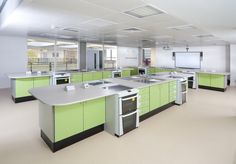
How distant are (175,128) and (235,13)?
7.49 ft

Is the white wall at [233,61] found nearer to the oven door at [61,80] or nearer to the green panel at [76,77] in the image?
the green panel at [76,77]

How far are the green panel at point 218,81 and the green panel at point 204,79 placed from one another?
178 mm

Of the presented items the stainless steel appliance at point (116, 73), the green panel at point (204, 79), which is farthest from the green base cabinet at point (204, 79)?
the stainless steel appliance at point (116, 73)

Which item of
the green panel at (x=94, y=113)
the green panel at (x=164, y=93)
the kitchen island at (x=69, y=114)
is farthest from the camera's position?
the green panel at (x=164, y=93)

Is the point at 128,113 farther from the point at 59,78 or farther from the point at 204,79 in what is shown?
the point at 204,79

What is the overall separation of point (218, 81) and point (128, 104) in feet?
18.8

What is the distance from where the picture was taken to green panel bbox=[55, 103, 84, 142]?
2.44m

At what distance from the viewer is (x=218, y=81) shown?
276 inches

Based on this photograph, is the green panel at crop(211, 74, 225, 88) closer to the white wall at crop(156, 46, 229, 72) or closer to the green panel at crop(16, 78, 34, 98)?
the white wall at crop(156, 46, 229, 72)

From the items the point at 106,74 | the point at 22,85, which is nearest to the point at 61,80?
the point at 22,85

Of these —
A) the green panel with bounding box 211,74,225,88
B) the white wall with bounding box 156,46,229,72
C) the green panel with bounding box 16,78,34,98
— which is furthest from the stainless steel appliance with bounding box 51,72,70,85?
the white wall with bounding box 156,46,229,72

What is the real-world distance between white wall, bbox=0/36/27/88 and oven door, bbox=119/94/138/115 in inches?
233

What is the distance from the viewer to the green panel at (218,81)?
6.85m

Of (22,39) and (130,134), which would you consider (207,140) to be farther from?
(22,39)
